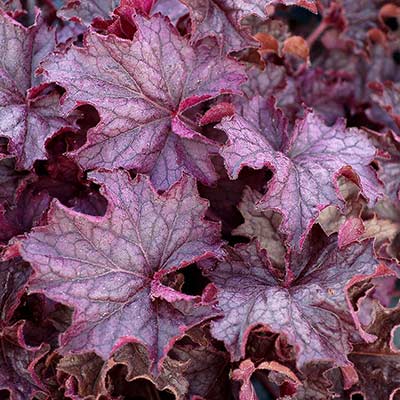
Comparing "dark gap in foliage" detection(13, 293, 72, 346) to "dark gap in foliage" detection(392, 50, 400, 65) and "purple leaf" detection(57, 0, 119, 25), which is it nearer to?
"purple leaf" detection(57, 0, 119, 25)

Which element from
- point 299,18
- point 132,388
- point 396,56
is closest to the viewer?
point 132,388

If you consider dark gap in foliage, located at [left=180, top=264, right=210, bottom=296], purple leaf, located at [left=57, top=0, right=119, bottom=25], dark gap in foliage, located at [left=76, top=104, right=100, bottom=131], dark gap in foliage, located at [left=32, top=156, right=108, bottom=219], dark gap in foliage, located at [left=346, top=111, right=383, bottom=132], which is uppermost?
purple leaf, located at [left=57, top=0, right=119, bottom=25]

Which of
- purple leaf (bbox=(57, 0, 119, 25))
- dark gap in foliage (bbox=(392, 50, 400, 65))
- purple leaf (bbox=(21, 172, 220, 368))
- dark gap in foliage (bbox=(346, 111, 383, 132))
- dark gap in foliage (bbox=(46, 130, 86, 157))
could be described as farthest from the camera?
dark gap in foliage (bbox=(392, 50, 400, 65))

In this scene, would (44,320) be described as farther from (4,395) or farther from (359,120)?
(359,120)

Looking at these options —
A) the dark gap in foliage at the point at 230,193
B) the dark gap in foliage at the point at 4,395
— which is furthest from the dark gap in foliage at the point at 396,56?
the dark gap in foliage at the point at 4,395

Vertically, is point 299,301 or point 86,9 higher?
point 86,9

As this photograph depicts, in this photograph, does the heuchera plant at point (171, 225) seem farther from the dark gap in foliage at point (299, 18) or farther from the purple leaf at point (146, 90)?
the dark gap in foliage at point (299, 18)

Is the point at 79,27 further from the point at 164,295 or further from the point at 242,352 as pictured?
the point at 242,352

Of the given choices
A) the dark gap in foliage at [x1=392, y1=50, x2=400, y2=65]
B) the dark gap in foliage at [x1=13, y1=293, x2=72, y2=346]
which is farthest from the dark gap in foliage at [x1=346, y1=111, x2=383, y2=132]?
the dark gap in foliage at [x1=13, y1=293, x2=72, y2=346]

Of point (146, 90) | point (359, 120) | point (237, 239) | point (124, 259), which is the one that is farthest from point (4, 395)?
point (359, 120)
